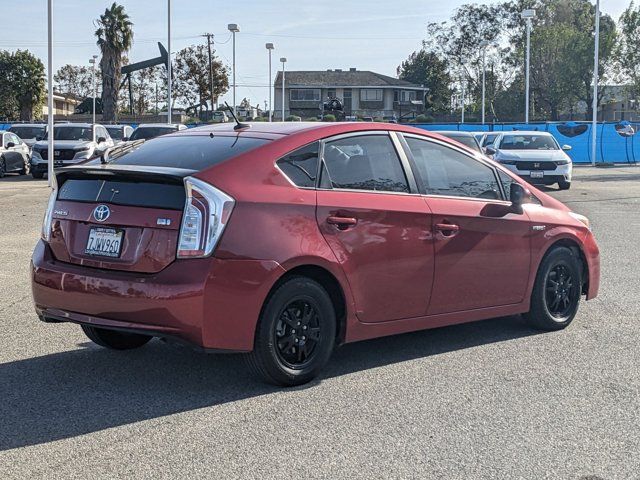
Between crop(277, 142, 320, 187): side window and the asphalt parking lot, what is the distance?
1287mm

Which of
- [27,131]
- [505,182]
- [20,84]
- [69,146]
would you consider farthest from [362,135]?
[20,84]

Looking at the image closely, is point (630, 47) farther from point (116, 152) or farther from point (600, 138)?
point (116, 152)

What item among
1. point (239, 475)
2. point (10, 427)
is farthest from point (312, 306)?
point (10, 427)

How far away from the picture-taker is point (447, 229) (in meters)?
5.98

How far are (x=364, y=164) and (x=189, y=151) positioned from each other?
117 cm

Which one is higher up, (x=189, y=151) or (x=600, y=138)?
(x=600, y=138)

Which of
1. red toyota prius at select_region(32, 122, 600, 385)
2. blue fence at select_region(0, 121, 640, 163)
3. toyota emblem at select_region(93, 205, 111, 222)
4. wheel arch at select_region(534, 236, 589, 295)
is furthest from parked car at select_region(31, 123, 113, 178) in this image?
toyota emblem at select_region(93, 205, 111, 222)

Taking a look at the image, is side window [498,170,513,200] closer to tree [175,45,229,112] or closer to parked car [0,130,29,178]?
parked car [0,130,29,178]

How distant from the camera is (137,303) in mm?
4840

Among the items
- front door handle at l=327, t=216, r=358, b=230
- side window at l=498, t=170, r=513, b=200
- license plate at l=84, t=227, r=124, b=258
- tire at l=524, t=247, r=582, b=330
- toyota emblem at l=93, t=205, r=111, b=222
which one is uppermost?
side window at l=498, t=170, r=513, b=200

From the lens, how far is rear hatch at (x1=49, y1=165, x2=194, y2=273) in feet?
16.1

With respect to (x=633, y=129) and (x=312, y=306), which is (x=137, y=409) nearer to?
(x=312, y=306)

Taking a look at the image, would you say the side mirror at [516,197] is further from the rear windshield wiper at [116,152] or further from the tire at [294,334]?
the rear windshield wiper at [116,152]

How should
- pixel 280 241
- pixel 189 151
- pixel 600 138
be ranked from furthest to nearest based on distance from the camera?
pixel 600 138
pixel 189 151
pixel 280 241
